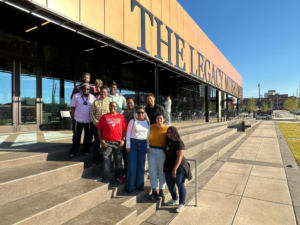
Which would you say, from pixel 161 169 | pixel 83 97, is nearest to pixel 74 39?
pixel 83 97

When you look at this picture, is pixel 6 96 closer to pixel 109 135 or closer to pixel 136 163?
pixel 109 135

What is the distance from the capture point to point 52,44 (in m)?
8.15

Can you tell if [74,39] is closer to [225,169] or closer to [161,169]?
[161,169]

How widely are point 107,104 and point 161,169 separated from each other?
5.45 feet

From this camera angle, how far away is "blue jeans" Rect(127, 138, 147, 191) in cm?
342

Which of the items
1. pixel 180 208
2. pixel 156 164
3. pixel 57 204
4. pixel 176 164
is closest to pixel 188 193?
pixel 180 208

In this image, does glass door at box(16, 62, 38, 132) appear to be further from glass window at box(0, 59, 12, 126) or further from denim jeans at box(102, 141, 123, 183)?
A: denim jeans at box(102, 141, 123, 183)

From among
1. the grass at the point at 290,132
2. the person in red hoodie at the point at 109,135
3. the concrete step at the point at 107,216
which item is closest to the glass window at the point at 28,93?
the person in red hoodie at the point at 109,135

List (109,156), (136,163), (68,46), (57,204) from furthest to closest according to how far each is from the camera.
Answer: (68,46), (136,163), (109,156), (57,204)

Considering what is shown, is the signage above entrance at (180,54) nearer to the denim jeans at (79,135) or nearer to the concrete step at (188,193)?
the denim jeans at (79,135)

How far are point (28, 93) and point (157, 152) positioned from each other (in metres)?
6.53

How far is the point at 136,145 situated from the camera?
3.45 metres

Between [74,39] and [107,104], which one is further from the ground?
[74,39]

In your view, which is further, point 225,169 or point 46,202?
point 225,169
